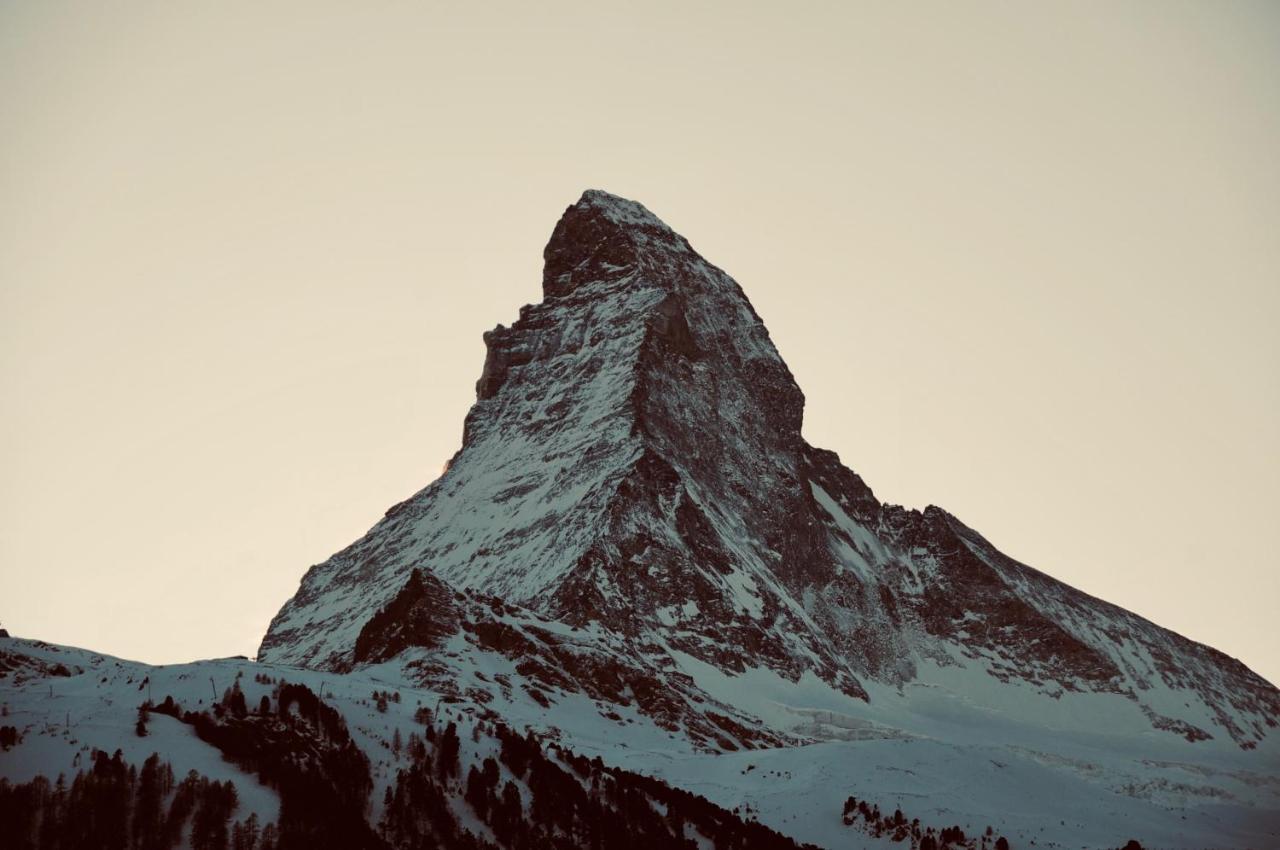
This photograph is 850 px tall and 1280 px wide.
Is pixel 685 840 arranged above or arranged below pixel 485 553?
below

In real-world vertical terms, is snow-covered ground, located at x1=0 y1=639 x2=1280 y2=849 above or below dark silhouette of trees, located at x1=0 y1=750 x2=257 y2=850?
above

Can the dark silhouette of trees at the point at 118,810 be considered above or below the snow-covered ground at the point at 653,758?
below

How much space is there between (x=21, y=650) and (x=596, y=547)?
9985 cm

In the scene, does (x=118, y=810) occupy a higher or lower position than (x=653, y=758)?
lower

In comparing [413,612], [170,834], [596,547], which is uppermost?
[596,547]

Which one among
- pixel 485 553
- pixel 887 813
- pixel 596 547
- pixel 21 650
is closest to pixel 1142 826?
pixel 887 813

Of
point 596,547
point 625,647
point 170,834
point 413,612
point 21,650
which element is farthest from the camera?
point 596,547

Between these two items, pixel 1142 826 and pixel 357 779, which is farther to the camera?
pixel 1142 826

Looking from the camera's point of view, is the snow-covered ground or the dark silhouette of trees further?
the snow-covered ground

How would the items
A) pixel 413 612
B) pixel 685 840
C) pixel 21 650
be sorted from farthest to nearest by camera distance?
pixel 413 612 → pixel 21 650 → pixel 685 840

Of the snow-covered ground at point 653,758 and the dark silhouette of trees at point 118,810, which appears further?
the snow-covered ground at point 653,758

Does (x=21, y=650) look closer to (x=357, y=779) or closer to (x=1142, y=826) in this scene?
(x=357, y=779)

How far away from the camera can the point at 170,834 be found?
54906 millimetres

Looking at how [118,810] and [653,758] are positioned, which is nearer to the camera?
[118,810]
